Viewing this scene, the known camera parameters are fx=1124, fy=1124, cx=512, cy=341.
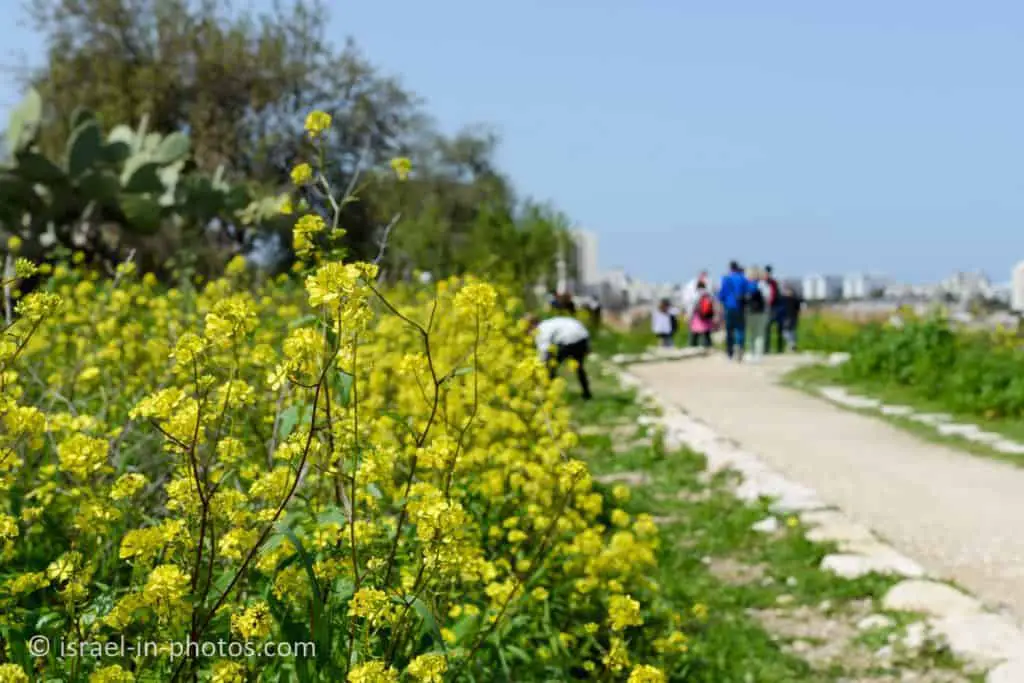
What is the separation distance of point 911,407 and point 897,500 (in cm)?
461

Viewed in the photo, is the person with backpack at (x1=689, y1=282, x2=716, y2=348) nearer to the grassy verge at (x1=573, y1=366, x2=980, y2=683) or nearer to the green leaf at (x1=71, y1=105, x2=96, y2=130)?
the green leaf at (x1=71, y1=105, x2=96, y2=130)

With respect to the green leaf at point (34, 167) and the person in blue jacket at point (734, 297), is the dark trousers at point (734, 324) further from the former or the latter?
the green leaf at point (34, 167)

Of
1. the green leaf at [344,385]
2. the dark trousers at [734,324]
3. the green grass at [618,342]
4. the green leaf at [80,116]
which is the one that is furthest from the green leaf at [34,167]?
the green leaf at [344,385]

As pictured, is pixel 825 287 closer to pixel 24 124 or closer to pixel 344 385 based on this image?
pixel 24 124

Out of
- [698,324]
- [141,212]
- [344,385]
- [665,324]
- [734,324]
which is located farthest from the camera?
[665,324]

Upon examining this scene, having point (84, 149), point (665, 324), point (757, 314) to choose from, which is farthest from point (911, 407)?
point (84, 149)

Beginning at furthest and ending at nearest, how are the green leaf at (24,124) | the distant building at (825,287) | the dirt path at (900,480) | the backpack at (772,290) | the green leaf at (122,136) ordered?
the distant building at (825,287), the backpack at (772,290), the green leaf at (122,136), the green leaf at (24,124), the dirt path at (900,480)

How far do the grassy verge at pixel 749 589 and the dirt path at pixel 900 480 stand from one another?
50 cm

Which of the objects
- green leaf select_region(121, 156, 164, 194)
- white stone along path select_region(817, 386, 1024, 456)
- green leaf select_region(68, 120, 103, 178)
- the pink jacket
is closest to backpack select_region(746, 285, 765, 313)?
the pink jacket

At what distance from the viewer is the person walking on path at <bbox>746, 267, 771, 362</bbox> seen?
16141mm

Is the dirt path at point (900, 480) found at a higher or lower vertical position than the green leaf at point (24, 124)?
lower

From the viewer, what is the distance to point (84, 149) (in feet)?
48.9

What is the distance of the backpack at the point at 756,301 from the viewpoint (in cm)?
1589

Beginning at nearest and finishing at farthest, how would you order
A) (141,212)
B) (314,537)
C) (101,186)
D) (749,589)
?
1. (314,537)
2. (749,589)
3. (141,212)
4. (101,186)
